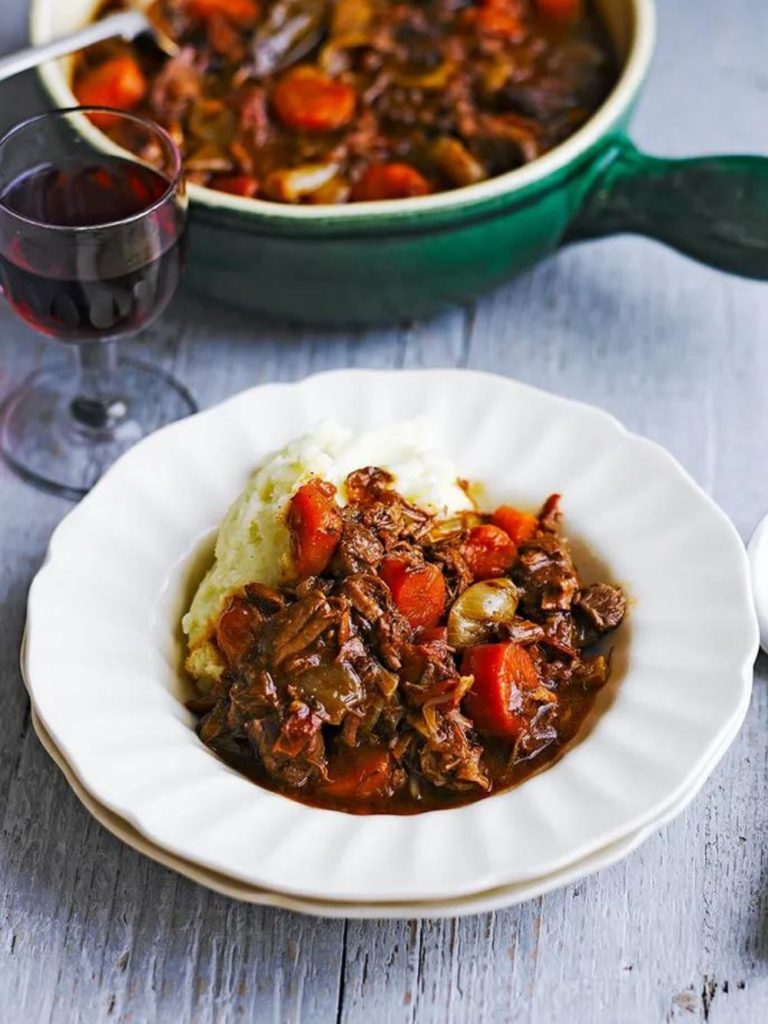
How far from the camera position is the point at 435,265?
150 inches

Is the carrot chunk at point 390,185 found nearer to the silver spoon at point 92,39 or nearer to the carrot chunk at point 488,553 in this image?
the silver spoon at point 92,39

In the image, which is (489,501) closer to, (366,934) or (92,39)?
(366,934)

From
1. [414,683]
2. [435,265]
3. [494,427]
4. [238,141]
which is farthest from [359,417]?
[238,141]

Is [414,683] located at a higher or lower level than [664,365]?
higher

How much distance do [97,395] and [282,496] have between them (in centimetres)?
119

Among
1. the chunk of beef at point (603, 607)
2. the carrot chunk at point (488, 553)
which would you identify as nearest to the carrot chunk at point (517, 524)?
the carrot chunk at point (488, 553)

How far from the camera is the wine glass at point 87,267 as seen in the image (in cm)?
332

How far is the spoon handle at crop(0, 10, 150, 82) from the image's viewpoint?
3844 millimetres

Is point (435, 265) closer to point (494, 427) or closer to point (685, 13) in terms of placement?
point (494, 427)

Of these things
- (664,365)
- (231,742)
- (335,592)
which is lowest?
(664,365)

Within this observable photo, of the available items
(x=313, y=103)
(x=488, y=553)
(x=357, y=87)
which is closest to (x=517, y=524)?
(x=488, y=553)

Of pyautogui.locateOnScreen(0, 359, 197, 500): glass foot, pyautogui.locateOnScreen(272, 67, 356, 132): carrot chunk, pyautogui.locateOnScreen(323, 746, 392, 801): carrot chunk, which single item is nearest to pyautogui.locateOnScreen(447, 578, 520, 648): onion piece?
pyautogui.locateOnScreen(323, 746, 392, 801): carrot chunk

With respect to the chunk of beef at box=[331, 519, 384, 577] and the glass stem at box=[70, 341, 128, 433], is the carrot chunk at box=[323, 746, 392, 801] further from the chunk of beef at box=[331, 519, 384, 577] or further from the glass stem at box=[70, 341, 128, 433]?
the glass stem at box=[70, 341, 128, 433]

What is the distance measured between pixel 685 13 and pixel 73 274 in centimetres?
298
